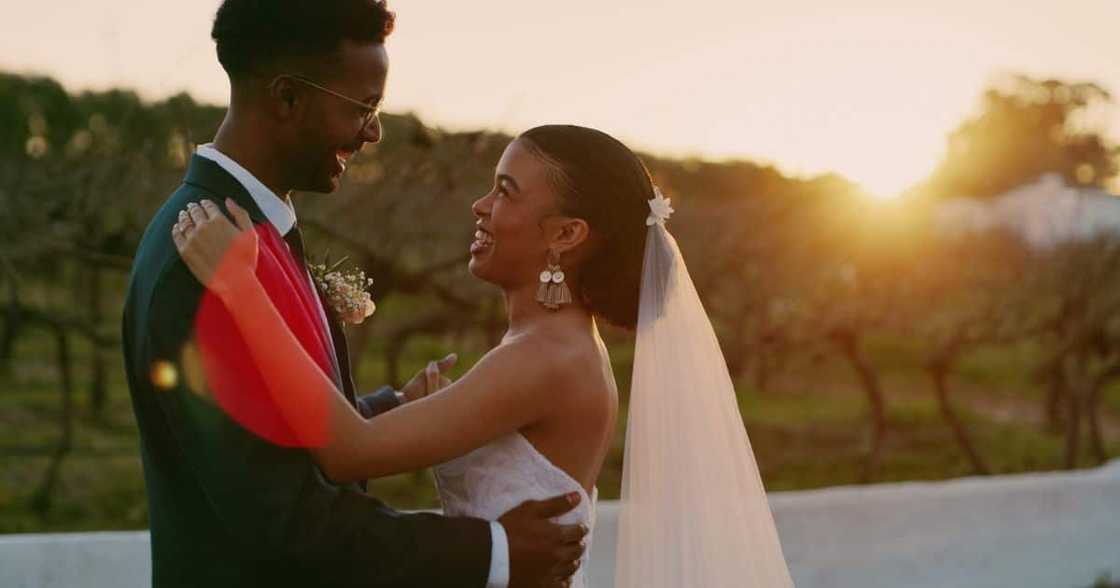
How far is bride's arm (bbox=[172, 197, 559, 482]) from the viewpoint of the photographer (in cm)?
230

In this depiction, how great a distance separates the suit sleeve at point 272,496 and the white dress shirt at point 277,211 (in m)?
0.13

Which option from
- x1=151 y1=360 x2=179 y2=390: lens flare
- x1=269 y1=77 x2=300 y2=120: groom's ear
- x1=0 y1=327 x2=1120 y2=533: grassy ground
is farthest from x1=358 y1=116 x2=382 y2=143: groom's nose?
x1=0 y1=327 x2=1120 y2=533: grassy ground

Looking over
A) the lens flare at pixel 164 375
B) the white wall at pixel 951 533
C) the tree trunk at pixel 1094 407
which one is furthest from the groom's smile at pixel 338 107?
the tree trunk at pixel 1094 407

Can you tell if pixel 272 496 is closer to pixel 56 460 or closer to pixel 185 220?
pixel 185 220

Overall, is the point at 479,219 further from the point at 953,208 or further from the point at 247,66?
the point at 953,208

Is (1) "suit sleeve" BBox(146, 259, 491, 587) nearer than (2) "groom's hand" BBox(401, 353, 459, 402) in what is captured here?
Yes

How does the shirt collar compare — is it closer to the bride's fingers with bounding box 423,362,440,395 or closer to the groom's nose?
the groom's nose

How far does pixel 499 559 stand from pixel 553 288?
0.76 meters

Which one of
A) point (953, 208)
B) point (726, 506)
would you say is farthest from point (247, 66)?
point (953, 208)

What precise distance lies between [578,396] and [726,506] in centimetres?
98

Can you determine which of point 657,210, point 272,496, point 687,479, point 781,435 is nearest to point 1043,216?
point 781,435

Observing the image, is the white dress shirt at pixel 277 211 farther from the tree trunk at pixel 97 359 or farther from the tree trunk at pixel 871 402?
the tree trunk at pixel 871 402

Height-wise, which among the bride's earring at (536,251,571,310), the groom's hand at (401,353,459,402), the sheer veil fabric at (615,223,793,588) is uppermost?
the bride's earring at (536,251,571,310)

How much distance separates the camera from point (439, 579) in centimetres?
238
